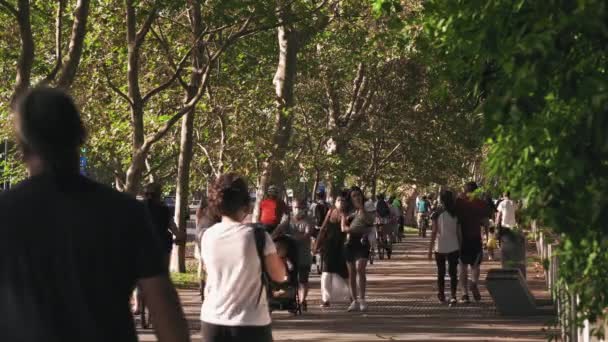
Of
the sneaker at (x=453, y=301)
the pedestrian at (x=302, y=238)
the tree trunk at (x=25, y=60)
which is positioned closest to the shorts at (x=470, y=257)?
the sneaker at (x=453, y=301)

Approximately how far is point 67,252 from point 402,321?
1479 centimetres

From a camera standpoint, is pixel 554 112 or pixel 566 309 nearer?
pixel 554 112

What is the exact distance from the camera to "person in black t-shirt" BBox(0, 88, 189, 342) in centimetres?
396

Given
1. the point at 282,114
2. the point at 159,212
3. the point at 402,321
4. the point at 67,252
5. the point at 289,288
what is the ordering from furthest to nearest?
the point at 282,114, the point at 289,288, the point at 402,321, the point at 159,212, the point at 67,252

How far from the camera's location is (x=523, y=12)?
6727mm

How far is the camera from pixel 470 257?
21.4m

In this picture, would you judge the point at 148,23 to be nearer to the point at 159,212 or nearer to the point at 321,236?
the point at 321,236

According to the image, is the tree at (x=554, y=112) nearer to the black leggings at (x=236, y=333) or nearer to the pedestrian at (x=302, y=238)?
the black leggings at (x=236, y=333)

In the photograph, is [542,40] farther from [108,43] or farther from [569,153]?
[108,43]

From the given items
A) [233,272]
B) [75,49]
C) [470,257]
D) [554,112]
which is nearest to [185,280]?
[470,257]

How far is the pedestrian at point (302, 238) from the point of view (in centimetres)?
2005

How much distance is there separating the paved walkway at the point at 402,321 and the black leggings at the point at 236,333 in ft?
18.0

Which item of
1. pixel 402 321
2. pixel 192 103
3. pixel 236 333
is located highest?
pixel 192 103

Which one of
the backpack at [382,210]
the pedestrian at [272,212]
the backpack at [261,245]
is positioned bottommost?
the backpack at [261,245]
